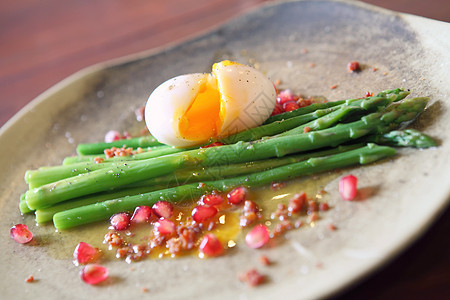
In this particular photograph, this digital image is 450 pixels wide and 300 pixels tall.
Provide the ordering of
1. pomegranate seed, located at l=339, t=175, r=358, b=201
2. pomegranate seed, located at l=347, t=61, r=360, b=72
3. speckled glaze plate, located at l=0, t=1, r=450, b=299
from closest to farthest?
speckled glaze plate, located at l=0, t=1, r=450, b=299
pomegranate seed, located at l=339, t=175, r=358, b=201
pomegranate seed, located at l=347, t=61, r=360, b=72

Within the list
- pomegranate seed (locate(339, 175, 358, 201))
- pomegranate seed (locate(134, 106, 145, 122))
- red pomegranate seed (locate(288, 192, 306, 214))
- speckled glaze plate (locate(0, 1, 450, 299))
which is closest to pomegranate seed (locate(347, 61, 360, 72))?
speckled glaze plate (locate(0, 1, 450, 299))

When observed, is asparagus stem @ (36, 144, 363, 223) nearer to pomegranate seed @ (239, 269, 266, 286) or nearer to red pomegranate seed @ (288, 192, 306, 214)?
red pomegranate seed @ (288, 192, 306, 214)

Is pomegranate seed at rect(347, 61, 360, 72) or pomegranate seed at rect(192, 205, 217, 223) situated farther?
pomegranate seed at rect(347, 61, 360, 72)

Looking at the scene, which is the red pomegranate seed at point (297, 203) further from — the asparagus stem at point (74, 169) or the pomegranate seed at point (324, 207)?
the asparagus stem at point (74, 169)

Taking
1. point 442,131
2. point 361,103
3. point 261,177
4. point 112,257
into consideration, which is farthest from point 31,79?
point 442,131

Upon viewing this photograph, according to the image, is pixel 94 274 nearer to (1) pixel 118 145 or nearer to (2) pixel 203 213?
(2) pixel 203 213

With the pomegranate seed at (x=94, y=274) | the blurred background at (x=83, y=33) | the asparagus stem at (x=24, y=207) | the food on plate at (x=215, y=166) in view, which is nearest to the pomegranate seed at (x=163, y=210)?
the food on plate at (x=215, y=166)

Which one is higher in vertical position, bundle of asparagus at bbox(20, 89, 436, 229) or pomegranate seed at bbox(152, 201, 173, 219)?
bundle of asparagus at bbox(20, 89, 436, 229)
